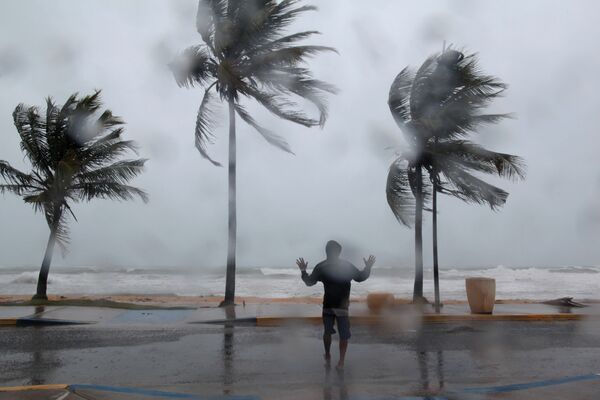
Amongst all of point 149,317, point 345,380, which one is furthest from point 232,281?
point 345,380

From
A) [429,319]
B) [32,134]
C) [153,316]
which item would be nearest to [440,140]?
[429,319]

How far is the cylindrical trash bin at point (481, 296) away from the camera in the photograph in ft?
45.2

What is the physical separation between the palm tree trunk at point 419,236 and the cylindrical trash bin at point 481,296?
5.77ft

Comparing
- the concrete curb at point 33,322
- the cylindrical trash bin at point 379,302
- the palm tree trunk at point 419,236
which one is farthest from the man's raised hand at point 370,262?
the palm tree trunk at point 419,236

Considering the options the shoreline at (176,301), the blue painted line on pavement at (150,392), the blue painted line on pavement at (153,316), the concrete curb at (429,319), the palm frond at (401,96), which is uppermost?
the palm frond at (401,96)

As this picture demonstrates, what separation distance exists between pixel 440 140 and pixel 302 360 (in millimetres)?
8798

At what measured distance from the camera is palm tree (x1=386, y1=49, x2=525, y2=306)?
48.2 ft

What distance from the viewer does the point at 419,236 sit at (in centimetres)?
1564

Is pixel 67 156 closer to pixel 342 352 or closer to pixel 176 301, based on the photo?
pixel 176 301

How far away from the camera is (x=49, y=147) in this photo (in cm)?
1644

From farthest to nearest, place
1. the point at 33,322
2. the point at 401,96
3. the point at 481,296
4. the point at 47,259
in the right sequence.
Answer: the point at 47,259
the point at 401,96
the point at 481,296
the point at 33,322

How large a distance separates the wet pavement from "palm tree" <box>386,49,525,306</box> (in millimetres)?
4359

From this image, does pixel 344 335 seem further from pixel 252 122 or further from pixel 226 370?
pixel 252 122

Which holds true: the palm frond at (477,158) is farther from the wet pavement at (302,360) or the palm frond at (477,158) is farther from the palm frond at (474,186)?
the wet pavement at (302,360)
